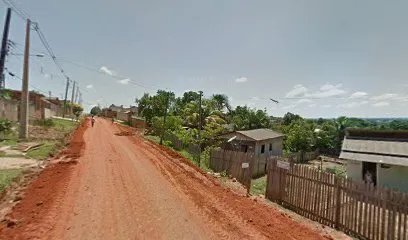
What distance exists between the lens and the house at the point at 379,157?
1700cm

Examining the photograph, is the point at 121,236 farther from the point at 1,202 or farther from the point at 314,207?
the point at 314,207

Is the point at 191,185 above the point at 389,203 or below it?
below

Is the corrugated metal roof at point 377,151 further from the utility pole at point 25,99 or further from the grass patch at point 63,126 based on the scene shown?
the grass patch at point 63,126

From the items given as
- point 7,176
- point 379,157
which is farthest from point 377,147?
point 7,176

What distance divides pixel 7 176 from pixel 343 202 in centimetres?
1147

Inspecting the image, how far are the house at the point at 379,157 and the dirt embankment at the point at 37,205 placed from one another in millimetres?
15471

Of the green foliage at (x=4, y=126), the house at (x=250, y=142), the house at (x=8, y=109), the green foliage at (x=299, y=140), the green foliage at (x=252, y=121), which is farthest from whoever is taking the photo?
the green foliage at (x=252, y=121)

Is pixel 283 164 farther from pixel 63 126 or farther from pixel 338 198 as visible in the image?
pixel 63 126

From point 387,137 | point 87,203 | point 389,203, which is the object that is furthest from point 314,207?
point 387,137

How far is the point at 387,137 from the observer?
1947cm

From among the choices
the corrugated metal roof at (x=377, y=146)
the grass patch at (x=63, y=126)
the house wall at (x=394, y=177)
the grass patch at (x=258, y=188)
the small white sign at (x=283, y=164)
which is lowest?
the grass patch at (x=258, y=188)

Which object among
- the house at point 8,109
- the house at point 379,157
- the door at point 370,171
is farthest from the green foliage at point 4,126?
the door at point 370,171

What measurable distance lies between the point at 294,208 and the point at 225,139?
22777 millimetres

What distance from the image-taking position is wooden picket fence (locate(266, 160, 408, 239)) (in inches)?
299
